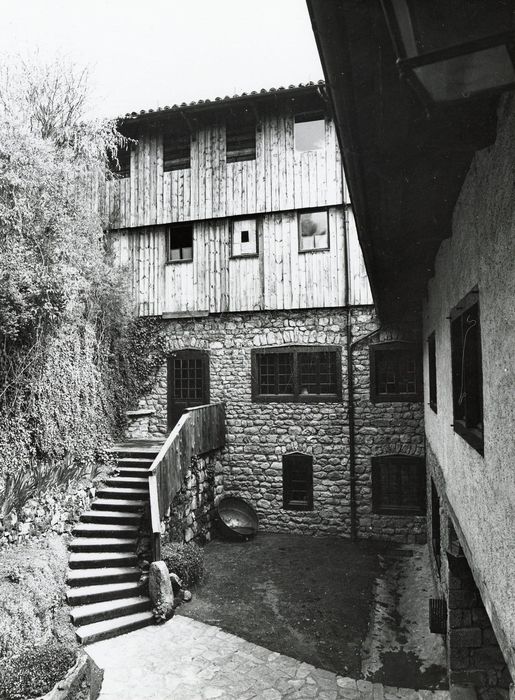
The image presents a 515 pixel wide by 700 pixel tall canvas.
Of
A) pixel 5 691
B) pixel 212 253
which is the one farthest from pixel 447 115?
pixel 212 253

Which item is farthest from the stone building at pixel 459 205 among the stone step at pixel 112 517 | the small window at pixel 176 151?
the small window at pixel 176 151

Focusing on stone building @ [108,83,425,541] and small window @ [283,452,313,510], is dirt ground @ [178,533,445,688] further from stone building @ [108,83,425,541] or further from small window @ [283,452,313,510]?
stone building @ [108,83,425,541]

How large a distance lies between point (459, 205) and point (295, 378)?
8.70 meters

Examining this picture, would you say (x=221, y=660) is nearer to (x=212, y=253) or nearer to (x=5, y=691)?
(x=5, y=691)

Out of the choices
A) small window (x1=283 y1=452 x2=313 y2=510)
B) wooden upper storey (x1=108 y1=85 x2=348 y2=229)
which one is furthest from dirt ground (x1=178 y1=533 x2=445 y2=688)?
wooden upper storey (x1=108 y1=85 x2=348 y2=229)

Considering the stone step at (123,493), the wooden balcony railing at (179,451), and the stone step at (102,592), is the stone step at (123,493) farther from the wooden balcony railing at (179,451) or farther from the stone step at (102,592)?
the stone step at (102,592)

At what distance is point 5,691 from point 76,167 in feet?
31.9

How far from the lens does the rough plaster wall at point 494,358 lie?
2.57m

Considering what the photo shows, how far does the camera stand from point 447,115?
105 inches

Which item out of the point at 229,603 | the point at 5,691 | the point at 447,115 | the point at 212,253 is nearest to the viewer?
the point at 447,115

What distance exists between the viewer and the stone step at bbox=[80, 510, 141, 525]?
962 cm

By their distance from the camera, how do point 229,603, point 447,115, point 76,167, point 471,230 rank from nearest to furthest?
point 447,115 → point 471,230 → point 229,603 → point 76,167

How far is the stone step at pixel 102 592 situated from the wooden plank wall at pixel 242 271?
713cm

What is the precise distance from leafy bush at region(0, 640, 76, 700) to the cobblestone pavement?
82cm
